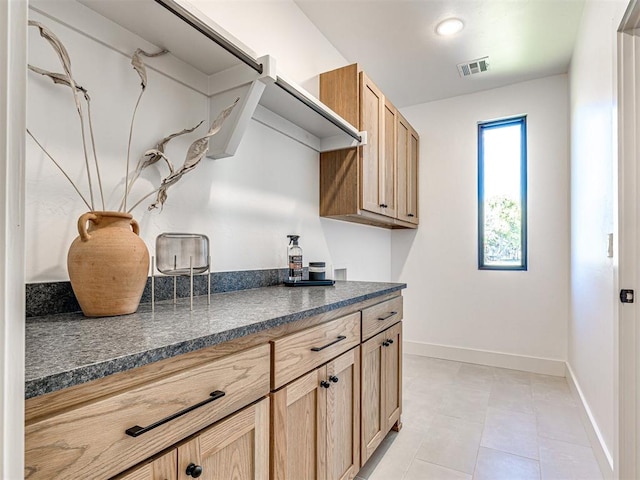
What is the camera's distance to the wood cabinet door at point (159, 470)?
2.15 feet

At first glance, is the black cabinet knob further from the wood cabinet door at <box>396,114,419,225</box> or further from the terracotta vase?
the wood cabinet door at <box>396,114,419,225</box>

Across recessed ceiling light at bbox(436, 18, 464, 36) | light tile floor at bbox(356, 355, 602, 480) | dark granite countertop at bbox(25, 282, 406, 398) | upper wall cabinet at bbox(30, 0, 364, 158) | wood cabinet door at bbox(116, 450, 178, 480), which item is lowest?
light tile floor at bbox(356, 355, 602, 480)

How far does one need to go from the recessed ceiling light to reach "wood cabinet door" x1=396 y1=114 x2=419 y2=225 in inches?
27.9

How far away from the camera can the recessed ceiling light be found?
236cm

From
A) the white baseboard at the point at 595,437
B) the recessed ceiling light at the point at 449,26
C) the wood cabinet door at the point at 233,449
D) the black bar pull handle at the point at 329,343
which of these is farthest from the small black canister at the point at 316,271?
the recessed ceiling light at the point at 449,26

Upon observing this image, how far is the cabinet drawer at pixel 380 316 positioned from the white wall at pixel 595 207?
975 millimetres

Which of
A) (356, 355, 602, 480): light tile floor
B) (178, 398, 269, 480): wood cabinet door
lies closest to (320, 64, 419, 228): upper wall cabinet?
(356, 355, 602, 480): light tile floor

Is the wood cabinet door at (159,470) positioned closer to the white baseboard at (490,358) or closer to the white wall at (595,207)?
A: the white wall at (595,207)

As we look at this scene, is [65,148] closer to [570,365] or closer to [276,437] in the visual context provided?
[276,437]

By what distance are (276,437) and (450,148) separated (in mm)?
3304

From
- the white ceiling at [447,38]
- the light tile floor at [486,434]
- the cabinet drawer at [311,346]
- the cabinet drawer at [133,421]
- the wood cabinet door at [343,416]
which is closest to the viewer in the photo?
the cabinet drawer at [133,421]

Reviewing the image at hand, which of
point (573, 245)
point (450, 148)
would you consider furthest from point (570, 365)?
point (450, 148)

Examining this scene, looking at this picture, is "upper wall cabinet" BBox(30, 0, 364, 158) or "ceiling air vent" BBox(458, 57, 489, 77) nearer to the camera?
"upper wall cabinet" BBox(30, 0, 364, 158)

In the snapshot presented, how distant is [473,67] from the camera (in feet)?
9.70
